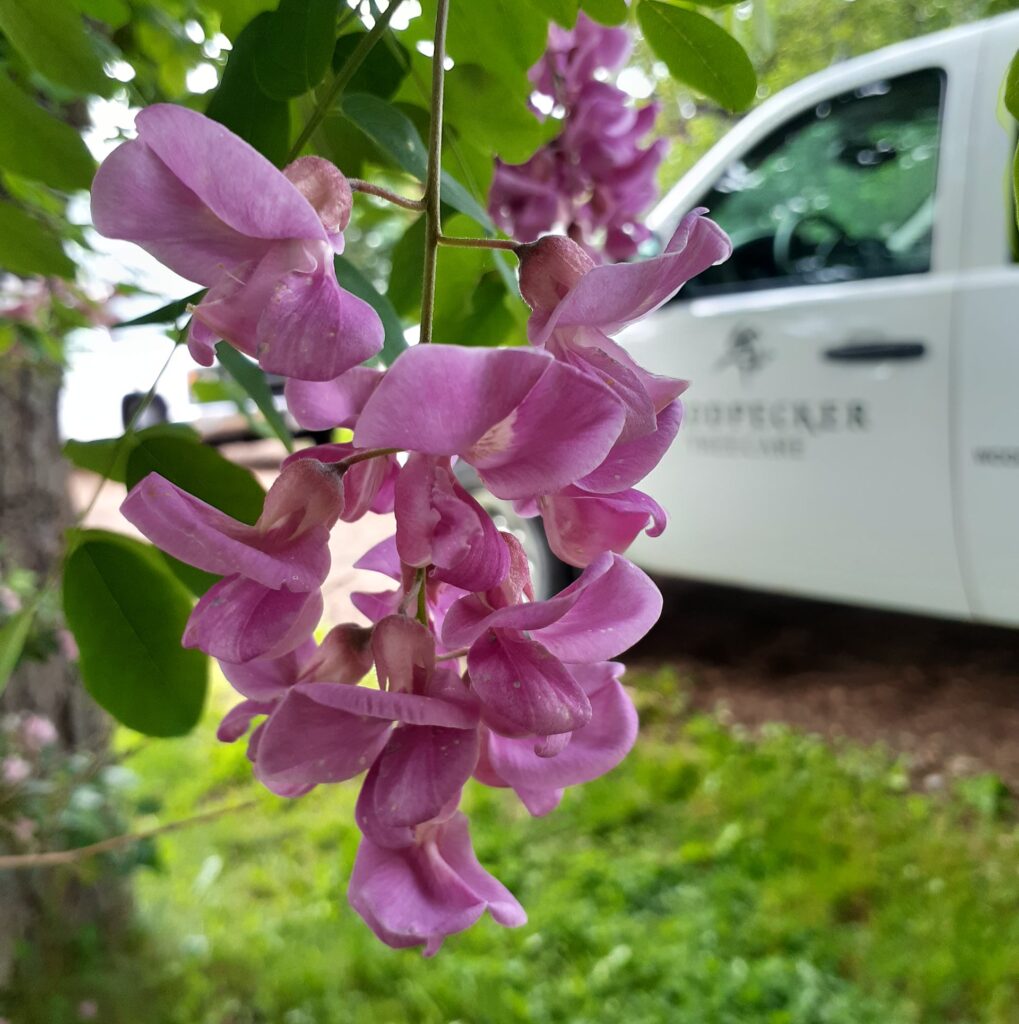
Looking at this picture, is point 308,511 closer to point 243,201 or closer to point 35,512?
point 243,201

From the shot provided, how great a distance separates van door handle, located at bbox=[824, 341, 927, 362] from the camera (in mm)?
1750

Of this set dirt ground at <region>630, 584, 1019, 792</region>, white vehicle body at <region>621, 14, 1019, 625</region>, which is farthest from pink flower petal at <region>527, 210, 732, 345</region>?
dirt ground at <region>630, 584, 1019, 792</region>

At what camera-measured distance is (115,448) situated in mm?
470

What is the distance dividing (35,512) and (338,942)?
796 millimetres

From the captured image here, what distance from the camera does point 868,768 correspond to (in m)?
1.91

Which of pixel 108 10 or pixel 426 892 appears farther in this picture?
pixel 108 10

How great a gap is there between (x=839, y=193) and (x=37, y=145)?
1.81 meters

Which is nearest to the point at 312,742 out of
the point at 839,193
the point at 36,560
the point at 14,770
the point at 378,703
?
the point at 378,703

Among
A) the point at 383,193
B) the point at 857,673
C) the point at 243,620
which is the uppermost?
the point at 383,193

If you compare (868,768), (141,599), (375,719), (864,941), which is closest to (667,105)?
(868,768)

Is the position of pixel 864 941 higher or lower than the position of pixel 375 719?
lower

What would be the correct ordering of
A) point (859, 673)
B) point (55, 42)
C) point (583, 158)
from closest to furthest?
point (55, 42) < point (583, 158) < point (859, 673)

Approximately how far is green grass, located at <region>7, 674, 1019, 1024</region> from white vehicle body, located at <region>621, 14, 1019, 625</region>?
0.41m

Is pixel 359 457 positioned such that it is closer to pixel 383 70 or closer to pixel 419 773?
pixel 419 773
